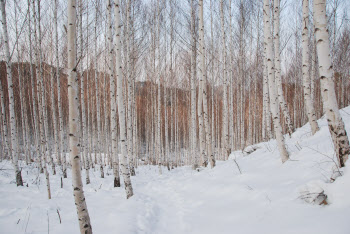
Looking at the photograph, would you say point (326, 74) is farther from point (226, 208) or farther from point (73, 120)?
point (73, 120)

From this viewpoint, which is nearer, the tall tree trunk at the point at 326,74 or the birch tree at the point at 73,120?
the birch tree at the point at 73,120

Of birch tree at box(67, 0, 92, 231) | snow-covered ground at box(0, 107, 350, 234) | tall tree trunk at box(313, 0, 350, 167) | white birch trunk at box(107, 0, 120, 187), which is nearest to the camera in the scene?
snow-covered ground at box(0, 107, 350, 234)

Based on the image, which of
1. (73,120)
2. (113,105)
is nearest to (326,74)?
(73,120)

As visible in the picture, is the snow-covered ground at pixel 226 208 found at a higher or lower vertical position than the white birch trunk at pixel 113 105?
lower

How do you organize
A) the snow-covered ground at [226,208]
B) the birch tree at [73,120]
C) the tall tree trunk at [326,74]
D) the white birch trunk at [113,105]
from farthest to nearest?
the white birch trunk at [113,105] < the tall tree trunk at [326,74] < the birch tree at [73,120] < the snow-covered ground at [226,208]

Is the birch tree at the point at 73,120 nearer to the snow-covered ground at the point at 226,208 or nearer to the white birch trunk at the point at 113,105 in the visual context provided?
the snow-covered ground at the point at 226,208

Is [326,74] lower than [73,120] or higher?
higher

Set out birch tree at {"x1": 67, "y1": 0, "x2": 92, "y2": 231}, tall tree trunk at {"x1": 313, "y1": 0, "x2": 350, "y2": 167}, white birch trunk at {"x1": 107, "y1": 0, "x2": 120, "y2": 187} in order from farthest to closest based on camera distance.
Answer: white birch trunk at {"x1": 107, "y1": 0, "x2": 120, "y2": 187} < tall tree trunk at {"x1": 313, "y1": 0, "x2": 350, "y2": 167} < birch tree at {"x1": 67, "y1": 0, "x2": 92, "y2": 231}

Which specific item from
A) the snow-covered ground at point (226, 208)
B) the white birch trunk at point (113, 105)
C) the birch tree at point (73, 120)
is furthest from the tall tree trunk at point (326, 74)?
the white birch trunk at point (113, 105)

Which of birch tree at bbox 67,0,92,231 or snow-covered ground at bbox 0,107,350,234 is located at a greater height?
birch tree at bbox 67,0,92,231

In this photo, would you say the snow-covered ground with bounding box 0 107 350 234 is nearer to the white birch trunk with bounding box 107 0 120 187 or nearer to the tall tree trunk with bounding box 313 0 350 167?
the tall tree trunk with bounding box 313 0 350 167

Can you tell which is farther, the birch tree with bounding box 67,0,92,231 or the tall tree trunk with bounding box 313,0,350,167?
the tall tree trunk with bounding box 313,0,350,167

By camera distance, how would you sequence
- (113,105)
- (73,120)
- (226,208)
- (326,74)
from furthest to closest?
(113,105)
(226,208)
(326,74)
(73,120)

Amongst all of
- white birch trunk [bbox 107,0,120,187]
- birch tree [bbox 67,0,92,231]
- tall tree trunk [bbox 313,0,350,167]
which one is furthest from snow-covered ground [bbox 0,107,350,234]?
white birch trunk [bbox 107,0,120,187]
